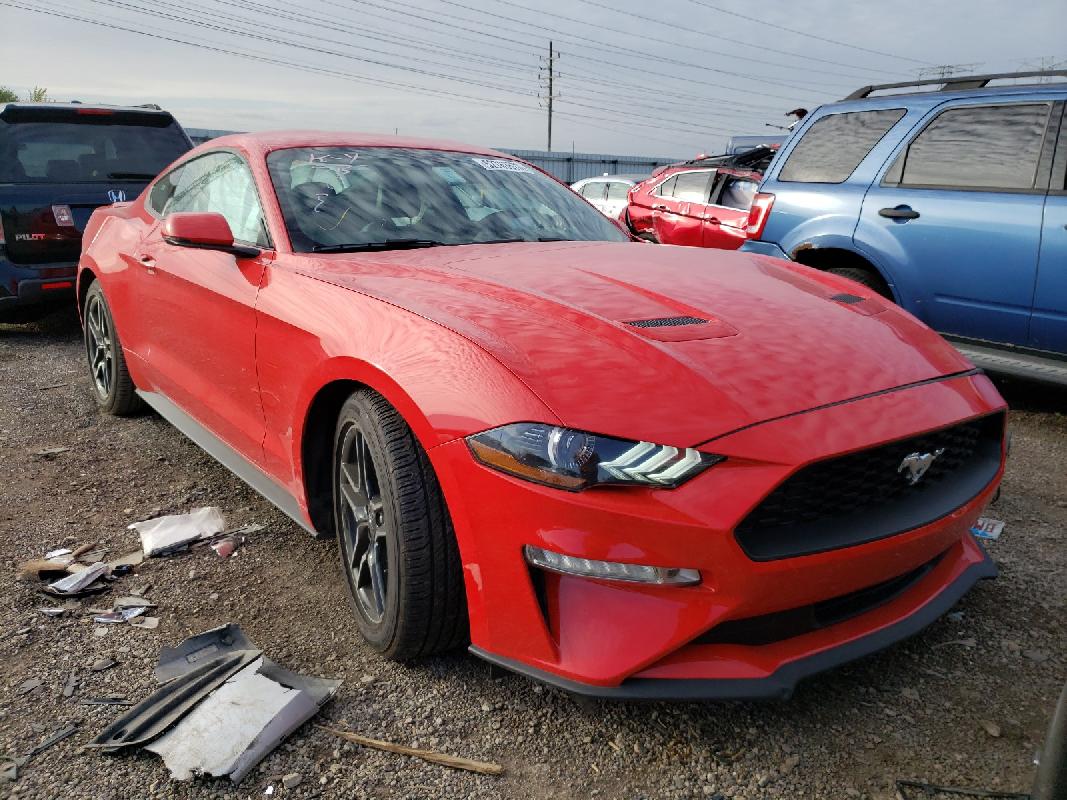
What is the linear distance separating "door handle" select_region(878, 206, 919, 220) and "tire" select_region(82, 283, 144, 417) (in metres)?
4.25

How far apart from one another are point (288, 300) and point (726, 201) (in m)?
7.22

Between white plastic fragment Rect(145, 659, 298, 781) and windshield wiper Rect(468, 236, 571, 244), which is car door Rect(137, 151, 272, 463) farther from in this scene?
white plastic fragment Rect(145, 659, 298, 781)

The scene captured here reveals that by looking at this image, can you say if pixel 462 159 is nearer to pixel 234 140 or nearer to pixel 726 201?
pixel 234 140

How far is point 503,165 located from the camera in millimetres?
3797

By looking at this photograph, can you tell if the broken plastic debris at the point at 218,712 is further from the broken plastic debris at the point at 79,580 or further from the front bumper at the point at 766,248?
the front bumper at the point at 766,248

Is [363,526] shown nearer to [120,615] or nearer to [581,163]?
[120,615]

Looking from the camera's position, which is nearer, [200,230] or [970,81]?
[200,230]

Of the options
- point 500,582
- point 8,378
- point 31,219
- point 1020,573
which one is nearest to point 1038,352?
point 1020,573

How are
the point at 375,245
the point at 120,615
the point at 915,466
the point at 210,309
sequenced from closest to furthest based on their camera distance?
the point at 915,466 < the point at 120,615 < the point at 375,245 < the point at 210,309

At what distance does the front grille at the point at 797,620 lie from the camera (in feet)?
6.15

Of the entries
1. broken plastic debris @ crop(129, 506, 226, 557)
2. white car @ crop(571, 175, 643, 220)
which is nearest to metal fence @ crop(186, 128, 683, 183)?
white car @ crop(571, 175, 643, 220)

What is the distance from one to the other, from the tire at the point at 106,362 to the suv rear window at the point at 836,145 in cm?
419

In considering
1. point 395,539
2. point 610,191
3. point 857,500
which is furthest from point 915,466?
point 610,191

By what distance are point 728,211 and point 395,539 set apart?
7482 millimetres
